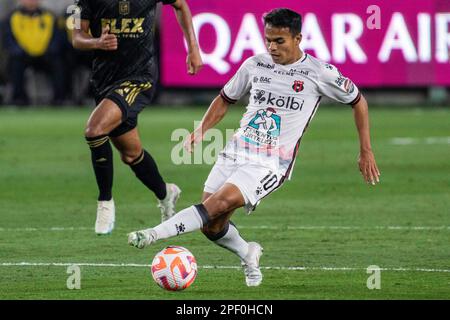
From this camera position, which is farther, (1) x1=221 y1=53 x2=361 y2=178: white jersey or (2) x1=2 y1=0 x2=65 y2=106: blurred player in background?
(2) x1=2 y1=0 x2=65 y2=106: blurred player in background

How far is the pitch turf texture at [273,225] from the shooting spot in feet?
28.4

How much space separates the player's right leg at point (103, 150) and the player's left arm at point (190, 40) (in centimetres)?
73

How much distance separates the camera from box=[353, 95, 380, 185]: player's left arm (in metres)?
8.70

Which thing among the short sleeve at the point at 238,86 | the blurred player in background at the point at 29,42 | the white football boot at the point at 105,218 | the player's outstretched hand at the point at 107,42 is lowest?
the blurred player in background at the point at 29,42

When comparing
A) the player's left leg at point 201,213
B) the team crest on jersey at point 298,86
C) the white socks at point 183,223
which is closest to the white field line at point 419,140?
the team crest on jersey at point 298,86

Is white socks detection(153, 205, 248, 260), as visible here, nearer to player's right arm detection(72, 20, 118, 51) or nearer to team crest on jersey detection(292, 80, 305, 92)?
team crest on jersey detection(292, 80, 305, 92)

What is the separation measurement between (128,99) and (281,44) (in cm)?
225

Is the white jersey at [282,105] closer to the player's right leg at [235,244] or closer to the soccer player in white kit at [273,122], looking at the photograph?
the soccer player in white kit at [273,122]

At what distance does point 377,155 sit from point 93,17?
8.02m

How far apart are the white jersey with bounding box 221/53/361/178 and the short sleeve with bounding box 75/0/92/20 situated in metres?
2.43

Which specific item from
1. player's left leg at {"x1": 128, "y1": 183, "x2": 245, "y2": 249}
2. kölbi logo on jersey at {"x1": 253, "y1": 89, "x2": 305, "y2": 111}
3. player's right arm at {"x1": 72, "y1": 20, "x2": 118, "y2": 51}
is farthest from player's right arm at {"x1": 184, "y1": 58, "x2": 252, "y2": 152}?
player's right arm at {"x1": 72, "y1": 20, "x2": 118, "y2": 51}

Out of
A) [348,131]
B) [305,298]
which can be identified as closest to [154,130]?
[348,131]

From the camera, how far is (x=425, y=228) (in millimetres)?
11500

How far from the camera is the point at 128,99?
10602 millimetres
